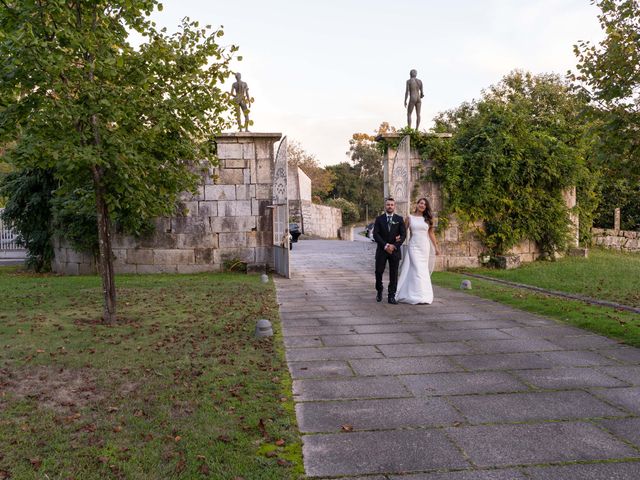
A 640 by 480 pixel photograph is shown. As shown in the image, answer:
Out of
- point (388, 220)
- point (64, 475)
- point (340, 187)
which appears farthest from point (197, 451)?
point (340, 187)

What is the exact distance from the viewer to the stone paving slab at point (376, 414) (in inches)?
130

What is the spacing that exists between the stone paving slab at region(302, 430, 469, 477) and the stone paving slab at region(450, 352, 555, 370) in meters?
1.68

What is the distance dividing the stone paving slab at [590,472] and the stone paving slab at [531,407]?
2.20 ft

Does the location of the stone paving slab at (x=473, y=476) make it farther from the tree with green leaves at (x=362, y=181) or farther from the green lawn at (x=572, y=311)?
the tree with green leaves at (x=362, y=181)

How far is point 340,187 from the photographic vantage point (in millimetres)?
56469

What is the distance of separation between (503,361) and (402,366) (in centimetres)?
95

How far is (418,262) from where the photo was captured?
8.50 metres

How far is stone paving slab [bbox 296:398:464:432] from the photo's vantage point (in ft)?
10.8

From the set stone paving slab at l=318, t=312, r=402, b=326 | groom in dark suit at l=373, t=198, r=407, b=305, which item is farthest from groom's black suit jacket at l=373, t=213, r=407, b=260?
stone paving slab at l=318, t=312, r=402, b=326

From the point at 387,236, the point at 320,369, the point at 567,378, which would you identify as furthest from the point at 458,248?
the point at 320,369

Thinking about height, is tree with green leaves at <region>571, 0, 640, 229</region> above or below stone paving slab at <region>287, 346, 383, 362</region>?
above

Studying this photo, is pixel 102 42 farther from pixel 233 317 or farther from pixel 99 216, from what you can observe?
pixel 233 317

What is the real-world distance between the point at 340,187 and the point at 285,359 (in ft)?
170

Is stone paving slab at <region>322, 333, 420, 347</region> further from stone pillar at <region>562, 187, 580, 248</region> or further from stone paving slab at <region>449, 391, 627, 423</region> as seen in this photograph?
stone pillar at <region>562, 187, 580, 248</region>
